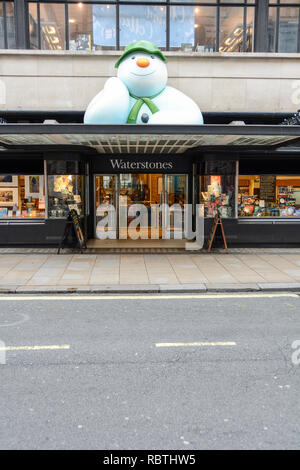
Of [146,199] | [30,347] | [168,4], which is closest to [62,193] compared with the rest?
[146,199]

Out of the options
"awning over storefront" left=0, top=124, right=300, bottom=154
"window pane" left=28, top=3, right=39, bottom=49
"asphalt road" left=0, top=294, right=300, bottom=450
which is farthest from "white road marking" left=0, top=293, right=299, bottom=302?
"window pane" left=28, top=3, right=39, bottom=49

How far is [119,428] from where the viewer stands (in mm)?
3967

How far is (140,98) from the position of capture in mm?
12617

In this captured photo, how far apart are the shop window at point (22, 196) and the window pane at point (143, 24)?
5669 mm

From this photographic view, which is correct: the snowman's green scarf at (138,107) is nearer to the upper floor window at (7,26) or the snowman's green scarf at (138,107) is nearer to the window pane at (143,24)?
the window pane at (143,24)

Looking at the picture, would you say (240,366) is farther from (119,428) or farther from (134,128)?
(134,128)

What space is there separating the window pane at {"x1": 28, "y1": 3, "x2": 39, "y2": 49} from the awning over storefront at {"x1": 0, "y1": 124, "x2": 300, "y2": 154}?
13.4 feet

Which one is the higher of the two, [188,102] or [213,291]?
[188,102]

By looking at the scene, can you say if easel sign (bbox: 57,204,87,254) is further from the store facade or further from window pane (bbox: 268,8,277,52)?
window pane (bbox: 268,8,277,52)

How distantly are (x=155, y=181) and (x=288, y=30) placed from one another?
7027mm

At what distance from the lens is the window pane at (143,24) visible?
1484 cm
